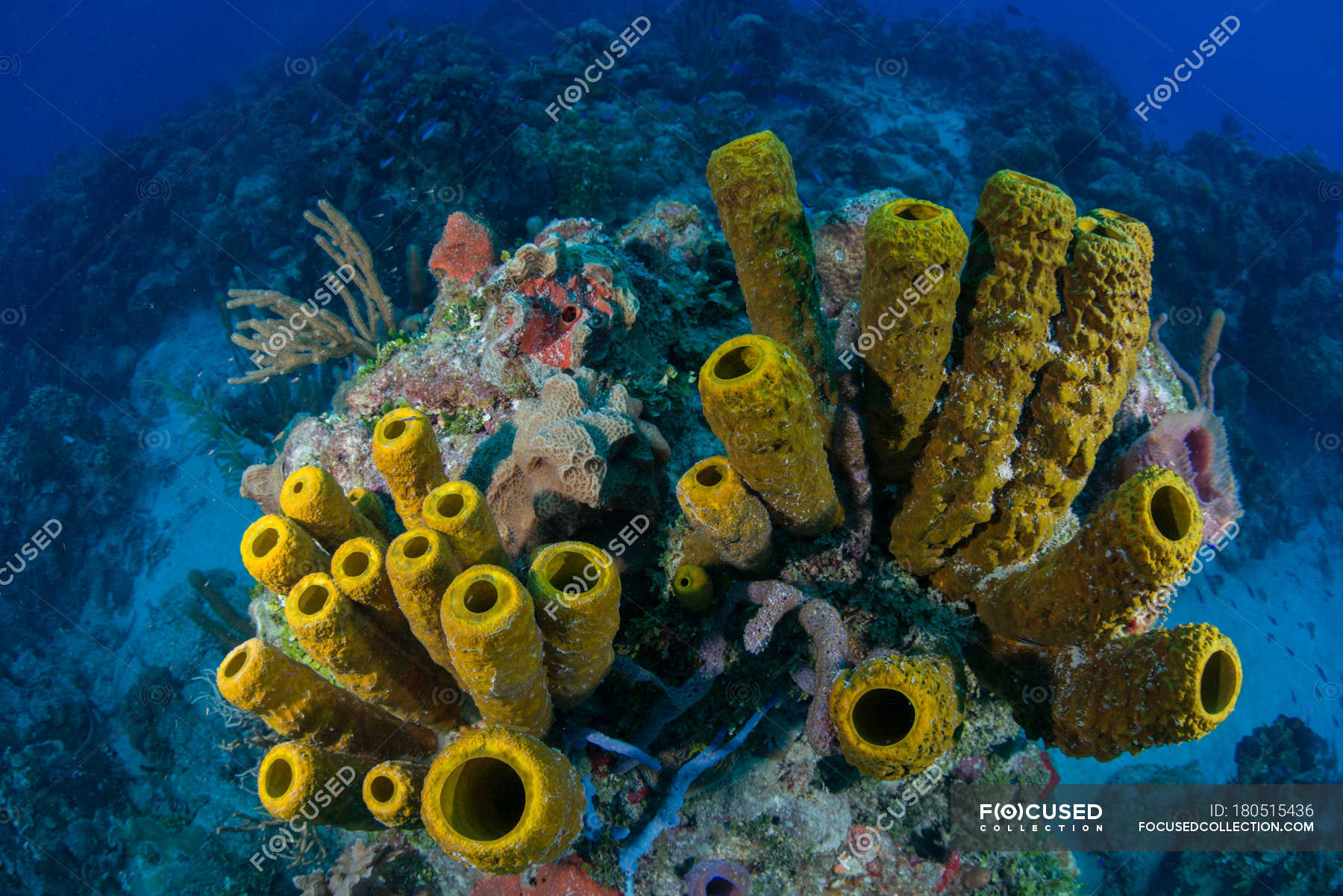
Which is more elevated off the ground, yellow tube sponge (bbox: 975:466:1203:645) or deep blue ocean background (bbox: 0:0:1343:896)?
yellow tube sponge (bbox: 975:466:1203:645)

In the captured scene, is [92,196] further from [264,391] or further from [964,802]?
[964,802]

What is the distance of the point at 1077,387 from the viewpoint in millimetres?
2021

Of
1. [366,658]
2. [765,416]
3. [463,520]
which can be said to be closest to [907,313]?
[765,416]

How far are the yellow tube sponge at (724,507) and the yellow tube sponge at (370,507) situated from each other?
152cm

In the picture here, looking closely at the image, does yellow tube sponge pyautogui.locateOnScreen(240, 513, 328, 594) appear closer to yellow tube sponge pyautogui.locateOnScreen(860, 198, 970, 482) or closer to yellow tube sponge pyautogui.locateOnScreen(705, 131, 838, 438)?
yellow tube sponge pyautogui.locateOnScreen(705, 131, 838, 438)

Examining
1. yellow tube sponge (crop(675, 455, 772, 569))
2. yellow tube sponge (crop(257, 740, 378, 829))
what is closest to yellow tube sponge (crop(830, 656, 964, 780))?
yellow tube sponge (crop(675, 455, 772, 569))

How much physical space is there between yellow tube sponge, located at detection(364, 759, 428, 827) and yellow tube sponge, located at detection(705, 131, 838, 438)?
1.85 metres

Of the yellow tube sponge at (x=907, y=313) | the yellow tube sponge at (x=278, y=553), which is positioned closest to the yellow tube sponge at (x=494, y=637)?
the yellow tube sponge at (x=278, y=553)

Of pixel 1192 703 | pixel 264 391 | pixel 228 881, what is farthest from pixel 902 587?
pixel 264 391

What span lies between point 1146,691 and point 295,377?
31.0ft

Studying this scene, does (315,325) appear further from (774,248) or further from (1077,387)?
(1077,387)

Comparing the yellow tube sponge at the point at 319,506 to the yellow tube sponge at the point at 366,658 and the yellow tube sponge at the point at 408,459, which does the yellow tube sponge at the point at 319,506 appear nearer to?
the yellow tube sponge at the point at 408,459

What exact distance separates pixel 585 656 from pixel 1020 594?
1465mm

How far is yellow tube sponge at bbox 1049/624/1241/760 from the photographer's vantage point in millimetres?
1540
